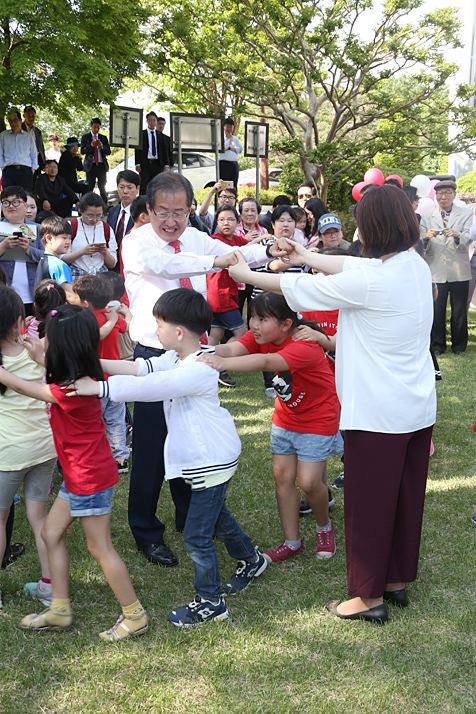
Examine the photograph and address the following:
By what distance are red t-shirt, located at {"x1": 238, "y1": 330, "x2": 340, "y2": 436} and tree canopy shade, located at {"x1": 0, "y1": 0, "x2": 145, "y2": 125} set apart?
36.3 feet

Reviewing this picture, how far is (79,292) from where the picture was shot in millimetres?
4113

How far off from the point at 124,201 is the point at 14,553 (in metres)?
4.31

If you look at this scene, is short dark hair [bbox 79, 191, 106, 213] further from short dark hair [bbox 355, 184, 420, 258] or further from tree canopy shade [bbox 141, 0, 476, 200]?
tree canopy shade [bbox 141, 0, 476, 200]

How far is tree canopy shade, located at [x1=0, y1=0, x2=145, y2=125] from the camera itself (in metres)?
12.3

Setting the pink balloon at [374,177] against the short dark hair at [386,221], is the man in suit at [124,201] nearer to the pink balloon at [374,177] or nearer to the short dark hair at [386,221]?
the short dark hair at [386,221]

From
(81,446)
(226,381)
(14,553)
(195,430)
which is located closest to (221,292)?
(226,381)

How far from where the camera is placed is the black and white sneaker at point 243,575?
326cm

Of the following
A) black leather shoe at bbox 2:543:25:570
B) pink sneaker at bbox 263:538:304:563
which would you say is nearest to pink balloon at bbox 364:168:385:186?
pink sneaker at bbox 263:538:304:563

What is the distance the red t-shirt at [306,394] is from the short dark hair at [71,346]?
101 cm

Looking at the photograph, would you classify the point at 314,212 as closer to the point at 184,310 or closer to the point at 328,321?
the point at 328,321

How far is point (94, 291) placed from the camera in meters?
4.09

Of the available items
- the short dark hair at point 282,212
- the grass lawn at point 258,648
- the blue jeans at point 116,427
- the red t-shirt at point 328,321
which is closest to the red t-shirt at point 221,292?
the short dark hair at point 282,212

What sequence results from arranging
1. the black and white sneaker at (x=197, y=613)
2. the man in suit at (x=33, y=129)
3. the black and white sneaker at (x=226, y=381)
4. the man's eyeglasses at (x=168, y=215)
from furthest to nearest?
the man in suit at (x=33, y=129) < the black and white sneaker at (x=226, y=381) < the man's eyeglasses at (x=168, y=215) < the black and white sneaker at (x=197, y=613)

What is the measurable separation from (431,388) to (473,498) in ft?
6.09
